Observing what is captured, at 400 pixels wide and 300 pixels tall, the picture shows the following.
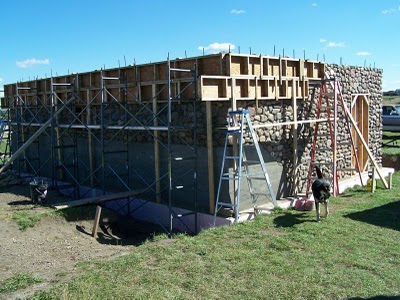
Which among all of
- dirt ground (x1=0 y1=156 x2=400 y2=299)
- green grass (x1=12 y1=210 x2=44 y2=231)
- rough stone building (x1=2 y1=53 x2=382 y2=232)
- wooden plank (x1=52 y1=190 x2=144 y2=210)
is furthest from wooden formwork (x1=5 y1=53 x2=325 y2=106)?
green grass (x1=12 y1=210 x2=44 y2=231)

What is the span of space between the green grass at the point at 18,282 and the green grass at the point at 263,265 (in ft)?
2.36

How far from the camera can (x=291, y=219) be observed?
11.1 meters

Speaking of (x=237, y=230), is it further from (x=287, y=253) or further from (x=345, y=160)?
(x=345, y=160)

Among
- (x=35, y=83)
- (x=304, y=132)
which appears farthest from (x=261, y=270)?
(x=35, y=83)

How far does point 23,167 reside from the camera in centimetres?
2031

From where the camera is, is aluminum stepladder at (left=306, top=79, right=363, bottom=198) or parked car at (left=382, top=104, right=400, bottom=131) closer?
aluminum stepladder at (left=306, top=79, right=363, bottom=198)

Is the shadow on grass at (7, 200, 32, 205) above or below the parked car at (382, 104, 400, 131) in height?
below

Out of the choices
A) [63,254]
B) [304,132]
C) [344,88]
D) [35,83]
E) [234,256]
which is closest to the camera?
[234,256]

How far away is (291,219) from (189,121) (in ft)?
12.5

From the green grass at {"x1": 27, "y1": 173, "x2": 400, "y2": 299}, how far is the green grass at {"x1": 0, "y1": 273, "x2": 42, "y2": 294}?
718mm

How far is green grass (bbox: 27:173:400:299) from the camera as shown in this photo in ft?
22.5

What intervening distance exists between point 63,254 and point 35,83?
34.9ft

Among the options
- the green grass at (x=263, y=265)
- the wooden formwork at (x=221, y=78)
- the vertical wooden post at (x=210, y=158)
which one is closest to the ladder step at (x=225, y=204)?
the vertical wooden post at (x=210, y=158)

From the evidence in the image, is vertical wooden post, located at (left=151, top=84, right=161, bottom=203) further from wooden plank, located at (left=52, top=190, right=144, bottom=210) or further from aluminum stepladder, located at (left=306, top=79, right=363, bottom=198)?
aluminum stepladder, located at (left=306, top=79, right=363, bottom=198)
